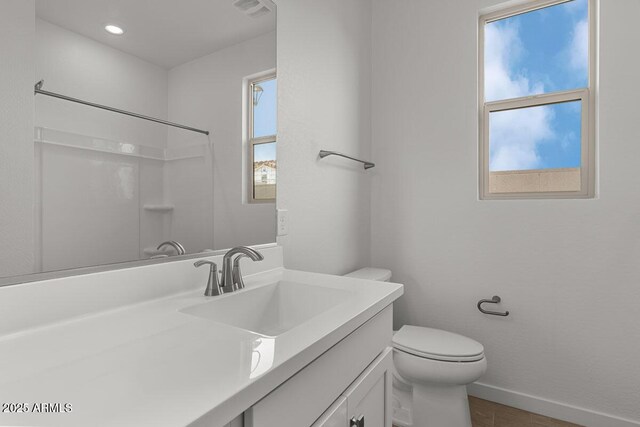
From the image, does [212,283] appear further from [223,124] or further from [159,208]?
[223,124]

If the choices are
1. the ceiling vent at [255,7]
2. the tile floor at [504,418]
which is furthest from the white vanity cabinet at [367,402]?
the ceiling vent at [255,7]

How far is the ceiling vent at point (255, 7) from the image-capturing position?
118 cm

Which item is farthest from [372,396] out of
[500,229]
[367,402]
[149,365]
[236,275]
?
[500,229]

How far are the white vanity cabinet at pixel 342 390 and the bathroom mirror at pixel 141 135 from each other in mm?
571

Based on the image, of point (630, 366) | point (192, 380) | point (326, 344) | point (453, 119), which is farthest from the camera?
point (453, 119)

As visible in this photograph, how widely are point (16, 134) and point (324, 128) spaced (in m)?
1.27

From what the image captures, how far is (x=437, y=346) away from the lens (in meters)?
1.51

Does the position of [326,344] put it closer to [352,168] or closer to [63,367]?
[63,367]

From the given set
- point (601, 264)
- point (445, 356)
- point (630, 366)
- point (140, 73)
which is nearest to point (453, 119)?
point (601, 264)

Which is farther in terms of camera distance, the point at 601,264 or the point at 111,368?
the point at 601,264

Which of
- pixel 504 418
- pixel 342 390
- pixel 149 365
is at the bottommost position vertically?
pixel 504 418

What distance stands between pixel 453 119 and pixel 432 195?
0.49 metres

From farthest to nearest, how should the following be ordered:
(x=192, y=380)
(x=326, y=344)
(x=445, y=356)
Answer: (x=445, y=356), (x=326, y=344), (x=192, y=380)

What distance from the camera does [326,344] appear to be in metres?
0.63
